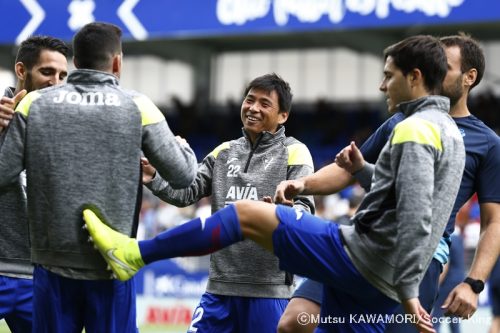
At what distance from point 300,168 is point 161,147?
1.45m

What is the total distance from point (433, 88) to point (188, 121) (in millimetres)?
23205

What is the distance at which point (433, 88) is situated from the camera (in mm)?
4988

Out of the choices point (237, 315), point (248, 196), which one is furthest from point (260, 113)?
point (237, 315)

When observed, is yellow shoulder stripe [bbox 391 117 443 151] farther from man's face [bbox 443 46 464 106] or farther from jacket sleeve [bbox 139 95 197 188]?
jacket sleeve [bbox 139 95 197 188]

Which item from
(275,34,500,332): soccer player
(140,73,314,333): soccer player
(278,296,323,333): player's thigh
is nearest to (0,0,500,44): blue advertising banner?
(140,73,314,333): soccer player

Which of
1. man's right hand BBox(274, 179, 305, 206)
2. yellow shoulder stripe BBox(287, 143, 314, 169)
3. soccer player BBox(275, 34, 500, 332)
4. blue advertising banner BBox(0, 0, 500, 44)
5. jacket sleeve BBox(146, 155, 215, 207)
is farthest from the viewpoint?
blue advertising banner BBox(0, 0, 500, 44)

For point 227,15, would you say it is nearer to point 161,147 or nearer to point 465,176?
point 465,176

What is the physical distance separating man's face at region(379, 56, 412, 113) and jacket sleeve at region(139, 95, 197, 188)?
3.65ft

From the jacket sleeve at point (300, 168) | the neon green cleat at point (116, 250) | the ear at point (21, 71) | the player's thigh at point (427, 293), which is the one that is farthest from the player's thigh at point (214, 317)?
the ear at point (21, 71)

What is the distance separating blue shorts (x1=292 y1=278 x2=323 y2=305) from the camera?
6.12 meters

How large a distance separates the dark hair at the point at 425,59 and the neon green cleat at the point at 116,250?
1.64 m

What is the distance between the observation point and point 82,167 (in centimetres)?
479

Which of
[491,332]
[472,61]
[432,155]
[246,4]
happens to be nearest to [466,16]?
[246,4]

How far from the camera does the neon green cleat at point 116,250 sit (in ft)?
15.3
